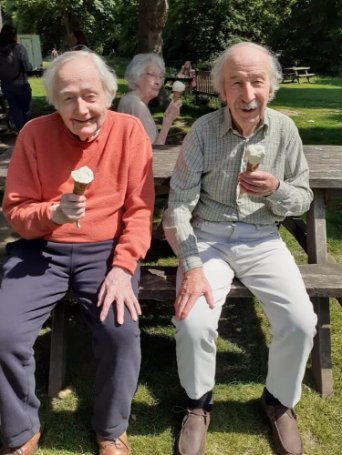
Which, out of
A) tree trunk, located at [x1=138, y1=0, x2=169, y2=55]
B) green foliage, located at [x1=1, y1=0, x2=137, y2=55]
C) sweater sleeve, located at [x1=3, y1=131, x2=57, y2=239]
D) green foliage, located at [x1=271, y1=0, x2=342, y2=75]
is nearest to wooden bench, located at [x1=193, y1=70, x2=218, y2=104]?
tree trunk, located at [x1=138, y1=0, x2=169, y2=55]

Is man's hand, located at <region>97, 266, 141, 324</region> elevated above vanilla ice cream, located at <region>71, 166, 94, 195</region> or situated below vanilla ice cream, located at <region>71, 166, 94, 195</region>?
below

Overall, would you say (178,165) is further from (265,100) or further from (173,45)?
(173,45)

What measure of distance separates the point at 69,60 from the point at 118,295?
1.06 metres

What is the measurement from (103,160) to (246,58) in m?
→ 0.80

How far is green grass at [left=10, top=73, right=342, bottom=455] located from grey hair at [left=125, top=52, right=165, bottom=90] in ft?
5.08

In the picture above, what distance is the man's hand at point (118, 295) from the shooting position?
6.76 ft

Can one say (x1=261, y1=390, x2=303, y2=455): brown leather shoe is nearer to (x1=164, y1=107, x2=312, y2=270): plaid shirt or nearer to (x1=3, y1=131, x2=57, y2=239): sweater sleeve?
(x1=164, y1=107, x2=312, y2=270): plaid shirt

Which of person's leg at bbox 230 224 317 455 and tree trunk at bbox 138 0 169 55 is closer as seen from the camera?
person's leg at bbox 230 224 317 455

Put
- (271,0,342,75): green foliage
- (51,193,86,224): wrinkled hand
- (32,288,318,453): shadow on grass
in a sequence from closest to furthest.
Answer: (51,193,86,224): wrinkled hand < (32,288,318,453): shadow on grass < (271,0,342,75): green foliage

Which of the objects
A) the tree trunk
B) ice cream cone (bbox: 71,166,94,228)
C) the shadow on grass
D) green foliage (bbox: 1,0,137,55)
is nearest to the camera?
ice cream cone (bbox: 71,166,94,228)

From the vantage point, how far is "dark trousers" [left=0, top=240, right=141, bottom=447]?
201cm

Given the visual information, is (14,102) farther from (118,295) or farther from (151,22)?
(118,295)

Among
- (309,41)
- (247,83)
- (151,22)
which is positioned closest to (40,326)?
(247,83)

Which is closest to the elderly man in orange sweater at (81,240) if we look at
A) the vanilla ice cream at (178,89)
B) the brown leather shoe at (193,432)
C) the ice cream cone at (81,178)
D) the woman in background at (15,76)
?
the ice cream cone at (81,178)
